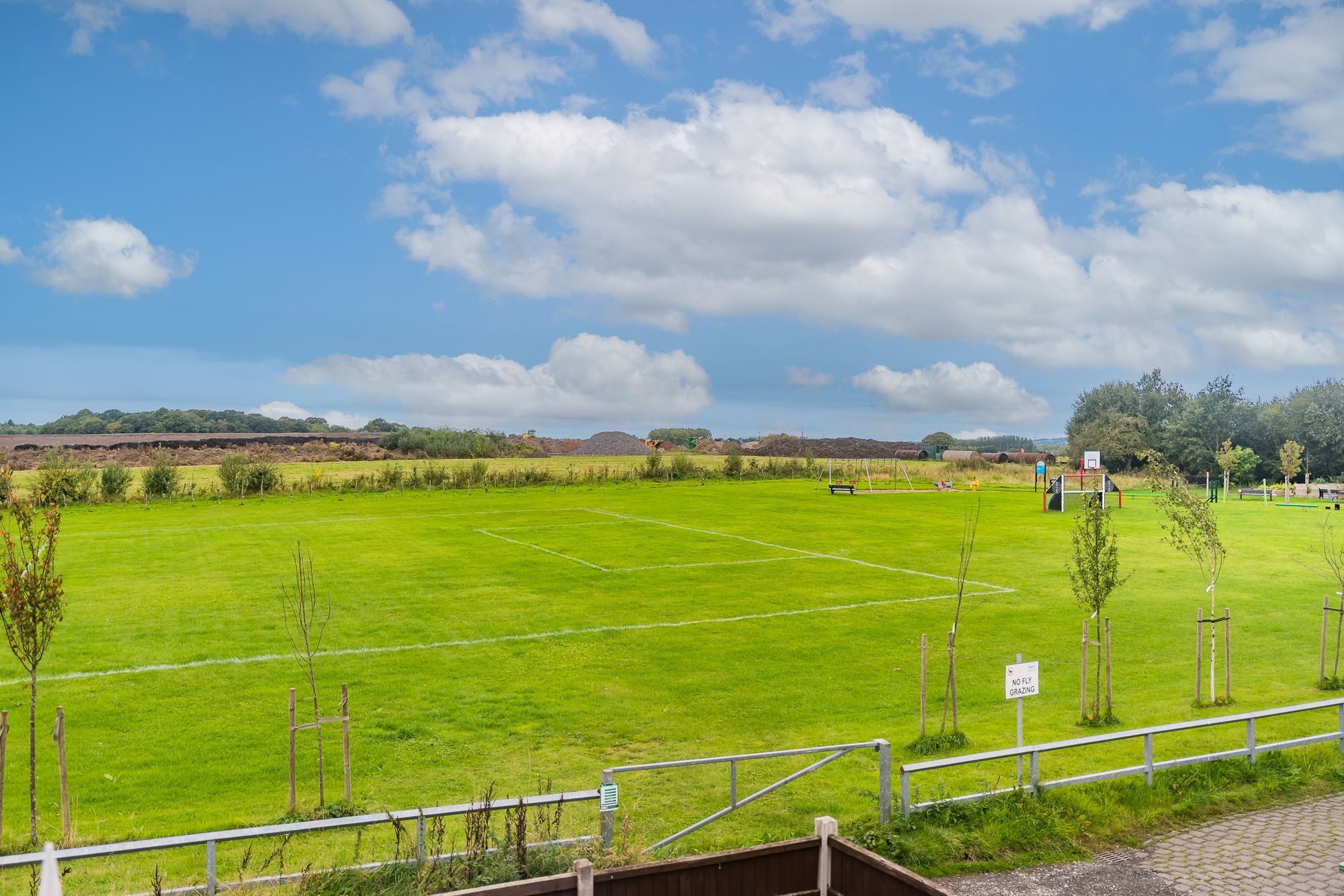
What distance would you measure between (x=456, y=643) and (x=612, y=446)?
110 metres

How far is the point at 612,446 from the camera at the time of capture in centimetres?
12875

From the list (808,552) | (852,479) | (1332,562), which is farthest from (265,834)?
(852,479)

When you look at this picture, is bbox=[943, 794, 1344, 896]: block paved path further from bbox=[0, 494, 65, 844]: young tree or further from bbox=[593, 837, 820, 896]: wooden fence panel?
bbox=[0, 494, 65, 844]: young tree

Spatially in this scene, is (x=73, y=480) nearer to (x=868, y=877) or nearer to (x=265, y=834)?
(x=265, y=834)

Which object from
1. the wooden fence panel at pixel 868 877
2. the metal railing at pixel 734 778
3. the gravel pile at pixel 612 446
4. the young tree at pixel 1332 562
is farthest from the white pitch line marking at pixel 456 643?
the gravel pile at pixel 612 446

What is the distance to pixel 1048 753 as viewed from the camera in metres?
12.7

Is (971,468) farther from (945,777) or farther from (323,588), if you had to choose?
(945,777)

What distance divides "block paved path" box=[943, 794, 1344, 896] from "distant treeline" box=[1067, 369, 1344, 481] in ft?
212

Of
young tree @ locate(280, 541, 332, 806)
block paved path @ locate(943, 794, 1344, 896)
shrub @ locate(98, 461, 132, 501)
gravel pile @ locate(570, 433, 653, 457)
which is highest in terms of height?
gravel pile @ locate(570, 433, 653, 457)

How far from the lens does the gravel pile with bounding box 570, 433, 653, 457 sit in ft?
417

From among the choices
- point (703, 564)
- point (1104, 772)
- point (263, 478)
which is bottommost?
point (1104, 772)

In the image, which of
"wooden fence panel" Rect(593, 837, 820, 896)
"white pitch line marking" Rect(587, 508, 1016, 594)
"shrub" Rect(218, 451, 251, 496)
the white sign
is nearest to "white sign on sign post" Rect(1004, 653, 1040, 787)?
the white sign

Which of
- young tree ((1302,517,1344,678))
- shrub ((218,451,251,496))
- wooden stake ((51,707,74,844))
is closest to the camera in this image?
wooden stake ((51,707,74,844))

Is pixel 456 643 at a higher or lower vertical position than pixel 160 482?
lower
